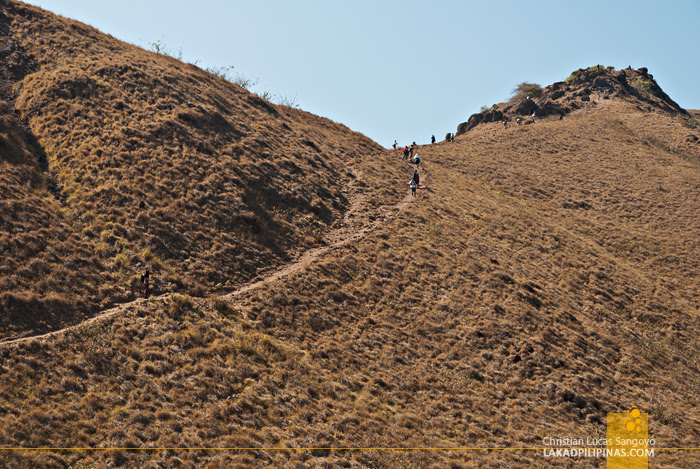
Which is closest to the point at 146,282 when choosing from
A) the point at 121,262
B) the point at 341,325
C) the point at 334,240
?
the point at 121,262

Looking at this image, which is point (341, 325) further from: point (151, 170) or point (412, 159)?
point (412, 159)

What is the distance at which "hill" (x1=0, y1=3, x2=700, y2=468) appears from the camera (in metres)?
18.0

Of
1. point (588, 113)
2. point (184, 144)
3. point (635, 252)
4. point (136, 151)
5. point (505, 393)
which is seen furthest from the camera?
point (588, 113)

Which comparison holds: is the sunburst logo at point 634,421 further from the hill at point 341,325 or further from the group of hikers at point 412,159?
the group of hikers at point 412,159

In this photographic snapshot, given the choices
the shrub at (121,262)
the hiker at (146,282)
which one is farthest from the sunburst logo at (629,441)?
the shrub at (121,262)

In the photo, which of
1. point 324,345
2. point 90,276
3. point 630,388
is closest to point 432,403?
point 324,345

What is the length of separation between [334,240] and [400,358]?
1199 centimetres

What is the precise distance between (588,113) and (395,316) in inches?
3083

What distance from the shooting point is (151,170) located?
32.4m

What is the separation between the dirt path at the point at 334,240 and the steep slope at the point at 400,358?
480 mm

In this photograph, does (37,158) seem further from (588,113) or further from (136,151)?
(588,113)

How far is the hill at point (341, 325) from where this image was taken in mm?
18047

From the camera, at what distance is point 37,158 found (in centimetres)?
3056

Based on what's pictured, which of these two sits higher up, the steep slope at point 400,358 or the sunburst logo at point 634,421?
the steep slope at point 400,358
